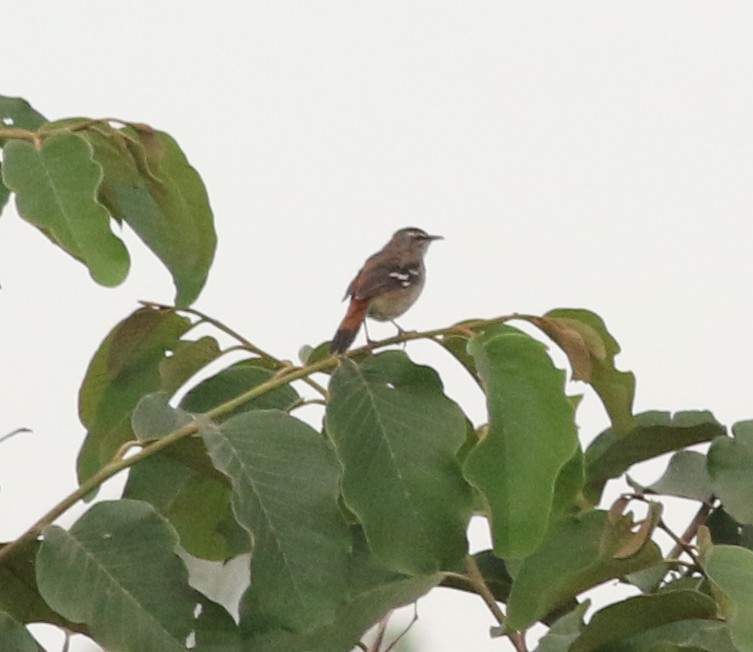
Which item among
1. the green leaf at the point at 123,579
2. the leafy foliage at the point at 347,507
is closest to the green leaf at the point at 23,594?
the leafy foliage at the point at 347,507

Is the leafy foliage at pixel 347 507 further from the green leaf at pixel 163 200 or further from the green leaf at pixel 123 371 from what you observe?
the green leaf at pixel 123 371

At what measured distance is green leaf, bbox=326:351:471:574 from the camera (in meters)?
1.30

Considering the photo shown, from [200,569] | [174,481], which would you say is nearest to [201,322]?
[174,481]

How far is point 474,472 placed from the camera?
1264 millimetres

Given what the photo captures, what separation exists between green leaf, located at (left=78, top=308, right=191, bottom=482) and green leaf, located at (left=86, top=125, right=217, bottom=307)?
0.05 meters

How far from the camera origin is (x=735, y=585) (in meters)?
1.25

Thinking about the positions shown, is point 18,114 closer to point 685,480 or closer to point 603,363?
point 603,363

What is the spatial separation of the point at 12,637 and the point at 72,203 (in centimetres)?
39

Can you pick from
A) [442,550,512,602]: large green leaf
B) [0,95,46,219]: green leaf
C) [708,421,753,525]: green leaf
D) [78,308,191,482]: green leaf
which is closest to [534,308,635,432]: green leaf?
[708,421,753,525]: green leaf

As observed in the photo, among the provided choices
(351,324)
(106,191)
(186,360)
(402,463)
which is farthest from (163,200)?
(351,324)

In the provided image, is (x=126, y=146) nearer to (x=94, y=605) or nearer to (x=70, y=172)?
(x=70, y=172)

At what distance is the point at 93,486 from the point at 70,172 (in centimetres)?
29

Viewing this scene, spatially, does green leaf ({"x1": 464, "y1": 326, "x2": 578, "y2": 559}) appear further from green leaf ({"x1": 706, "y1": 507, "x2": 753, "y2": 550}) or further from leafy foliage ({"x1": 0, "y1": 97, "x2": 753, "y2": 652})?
Answer: green leaf ({"x1": 706, "y1": 507, "x2": 753, "y2": 550})

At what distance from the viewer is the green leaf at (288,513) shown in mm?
1238
